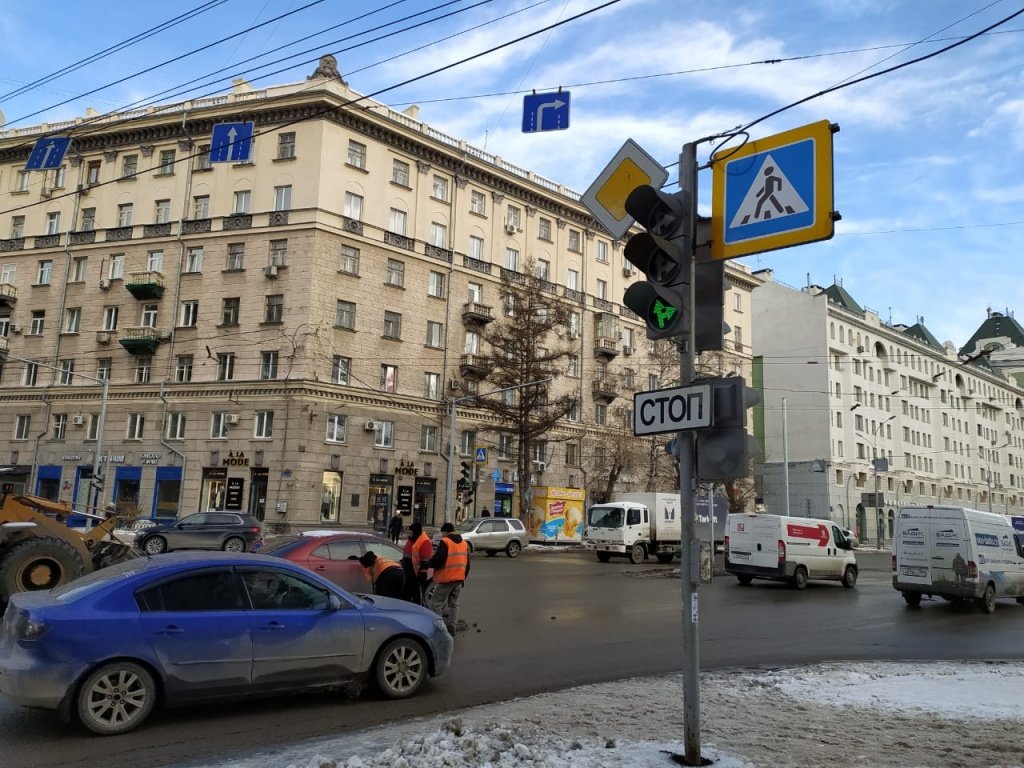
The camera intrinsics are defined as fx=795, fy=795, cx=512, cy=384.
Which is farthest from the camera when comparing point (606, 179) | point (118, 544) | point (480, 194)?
point (480, 194)

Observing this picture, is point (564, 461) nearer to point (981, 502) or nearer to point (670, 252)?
point (670, 252)

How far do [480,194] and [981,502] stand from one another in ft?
273

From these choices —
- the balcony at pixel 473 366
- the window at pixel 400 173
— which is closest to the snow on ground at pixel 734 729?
the balcony at pixel 473 366

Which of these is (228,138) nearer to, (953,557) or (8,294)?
(8,294)

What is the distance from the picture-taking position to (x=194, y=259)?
141 feet

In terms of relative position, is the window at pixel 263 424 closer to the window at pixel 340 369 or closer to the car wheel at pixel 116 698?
the window at pixel 340 369

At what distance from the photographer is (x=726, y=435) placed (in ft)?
17.7

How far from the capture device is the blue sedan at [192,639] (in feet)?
20.2

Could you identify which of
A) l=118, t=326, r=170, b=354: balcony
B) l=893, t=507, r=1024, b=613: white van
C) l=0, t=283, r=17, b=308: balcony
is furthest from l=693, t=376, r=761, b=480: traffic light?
l=0, t=283, r=17, b=308: balcony

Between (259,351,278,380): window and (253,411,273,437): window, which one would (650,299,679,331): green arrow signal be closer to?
(253,411,273,437): window

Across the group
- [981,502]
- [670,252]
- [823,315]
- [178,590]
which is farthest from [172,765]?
[981,502]

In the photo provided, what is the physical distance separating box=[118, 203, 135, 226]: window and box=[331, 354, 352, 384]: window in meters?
15.4

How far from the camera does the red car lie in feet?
41.5

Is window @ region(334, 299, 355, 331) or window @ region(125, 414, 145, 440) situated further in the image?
window @ region(125, 414, 145, 440)
